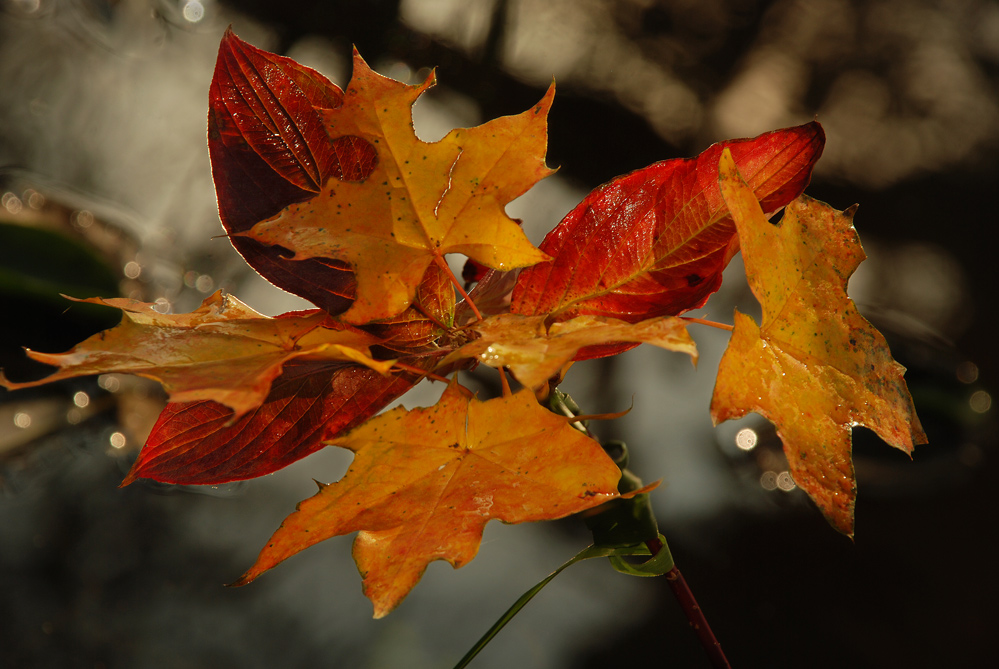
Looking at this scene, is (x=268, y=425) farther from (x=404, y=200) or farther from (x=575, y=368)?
(x=575, y=368)

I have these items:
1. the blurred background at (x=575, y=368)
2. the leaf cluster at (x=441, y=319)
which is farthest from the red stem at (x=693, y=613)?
the blurred background at (x=575, y=368)

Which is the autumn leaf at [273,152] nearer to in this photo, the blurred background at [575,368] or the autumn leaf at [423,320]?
the autumn leaf at [423,320]

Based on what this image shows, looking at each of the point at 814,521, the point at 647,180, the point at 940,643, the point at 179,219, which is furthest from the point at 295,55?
the point at 940,643

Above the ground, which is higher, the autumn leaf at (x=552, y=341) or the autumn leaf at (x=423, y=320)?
the autumn leaf at (x=552, y=341)

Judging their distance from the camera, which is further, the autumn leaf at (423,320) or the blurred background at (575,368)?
the blurred background at (575,368)

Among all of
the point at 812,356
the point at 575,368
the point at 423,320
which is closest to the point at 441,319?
the point at 423,320

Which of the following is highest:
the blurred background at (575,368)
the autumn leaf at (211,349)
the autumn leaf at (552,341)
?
the autumn leaf at (211,349)
